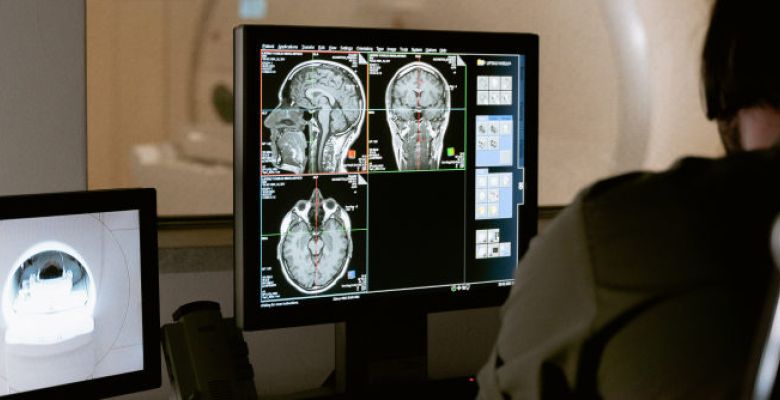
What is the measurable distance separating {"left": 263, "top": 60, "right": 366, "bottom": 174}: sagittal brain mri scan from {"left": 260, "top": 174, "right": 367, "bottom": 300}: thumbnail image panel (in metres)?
0.03

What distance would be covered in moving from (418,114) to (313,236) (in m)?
0.26

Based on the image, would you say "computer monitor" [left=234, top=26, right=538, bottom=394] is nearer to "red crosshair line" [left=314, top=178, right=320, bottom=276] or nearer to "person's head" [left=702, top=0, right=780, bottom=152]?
"red crosshair line" [left=314, top=178, right=320, bottom=276]

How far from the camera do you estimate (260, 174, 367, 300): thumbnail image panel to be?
1.54 m

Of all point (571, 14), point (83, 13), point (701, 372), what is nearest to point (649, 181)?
point (701, 372)

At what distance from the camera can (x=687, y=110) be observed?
2219 millimetres

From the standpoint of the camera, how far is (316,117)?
60.9 inches

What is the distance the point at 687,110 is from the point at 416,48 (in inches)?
34.8

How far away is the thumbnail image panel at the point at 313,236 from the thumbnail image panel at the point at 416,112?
0.25ft

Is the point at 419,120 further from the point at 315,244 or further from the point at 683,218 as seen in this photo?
the point at 683,218

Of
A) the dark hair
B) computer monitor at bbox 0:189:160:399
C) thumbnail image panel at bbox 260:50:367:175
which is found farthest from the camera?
thumbnail image panel at bbox 260:50:367:175

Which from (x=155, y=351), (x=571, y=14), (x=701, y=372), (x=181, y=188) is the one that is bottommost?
(x=155, y=351)

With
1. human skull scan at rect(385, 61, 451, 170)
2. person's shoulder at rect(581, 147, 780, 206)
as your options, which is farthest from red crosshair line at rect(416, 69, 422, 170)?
person's shoulder at rect(581, 147, 780, 206)

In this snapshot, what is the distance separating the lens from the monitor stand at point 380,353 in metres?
1.65

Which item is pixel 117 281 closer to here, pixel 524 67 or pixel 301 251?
pixel 301 251
